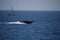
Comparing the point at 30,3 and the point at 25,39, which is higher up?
the point at 30,3

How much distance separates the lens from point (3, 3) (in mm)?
3061

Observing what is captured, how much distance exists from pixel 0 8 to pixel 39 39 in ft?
4.43

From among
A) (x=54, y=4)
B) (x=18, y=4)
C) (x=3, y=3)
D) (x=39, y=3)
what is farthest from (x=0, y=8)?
(x=54, y=4)

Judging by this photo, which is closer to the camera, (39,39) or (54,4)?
(54,4)

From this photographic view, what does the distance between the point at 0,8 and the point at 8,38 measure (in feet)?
3.18

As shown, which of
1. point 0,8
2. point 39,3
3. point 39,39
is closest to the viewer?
point 0,8

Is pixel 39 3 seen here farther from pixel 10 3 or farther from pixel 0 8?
pixel 0 8

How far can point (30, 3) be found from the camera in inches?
123

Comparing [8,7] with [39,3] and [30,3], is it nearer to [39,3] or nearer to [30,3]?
[30,3]

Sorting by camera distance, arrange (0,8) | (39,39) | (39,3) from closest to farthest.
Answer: (0,8), (39,3), (39,39)

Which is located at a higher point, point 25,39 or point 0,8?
point 0,8

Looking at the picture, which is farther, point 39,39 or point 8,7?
point 39,39

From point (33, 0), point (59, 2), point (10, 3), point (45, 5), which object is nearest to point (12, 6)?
point (10, 3)

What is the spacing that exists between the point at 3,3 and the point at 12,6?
9.2 inches
